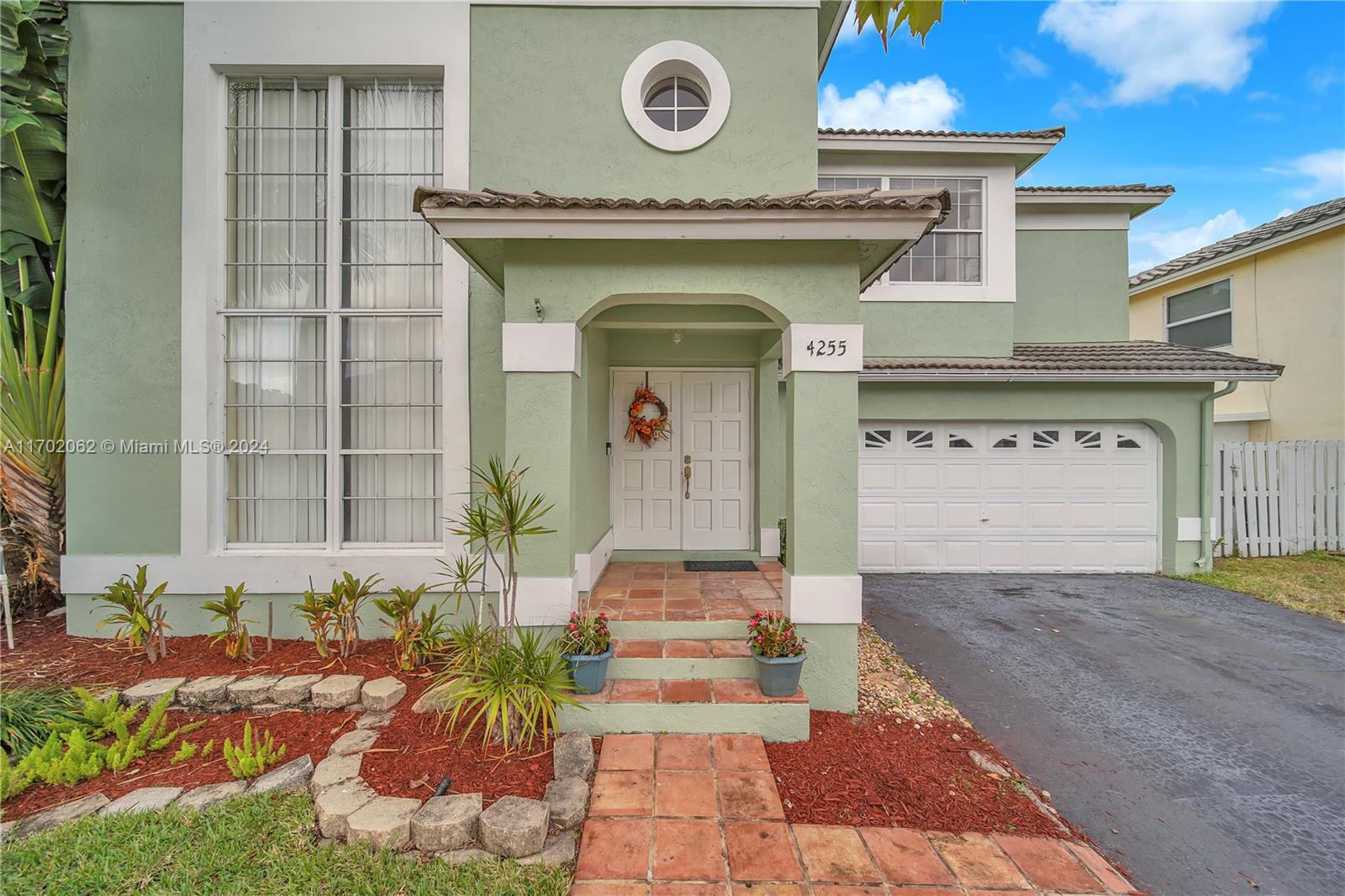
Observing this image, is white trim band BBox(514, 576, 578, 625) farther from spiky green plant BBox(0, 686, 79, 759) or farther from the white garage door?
the white garage door

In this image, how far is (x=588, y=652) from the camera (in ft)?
11.6

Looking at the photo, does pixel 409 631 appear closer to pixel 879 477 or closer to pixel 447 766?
pixel 447 766

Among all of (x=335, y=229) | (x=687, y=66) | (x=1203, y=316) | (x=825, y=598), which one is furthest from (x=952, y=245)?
(x=335, y=229)

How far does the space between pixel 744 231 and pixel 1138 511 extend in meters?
8.20

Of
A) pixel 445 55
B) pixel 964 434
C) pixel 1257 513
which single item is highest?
pixel 445 55

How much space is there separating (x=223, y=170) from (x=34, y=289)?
225 cm

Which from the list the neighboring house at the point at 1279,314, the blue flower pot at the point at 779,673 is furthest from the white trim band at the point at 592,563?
the neighboring house at the point at 1279,314

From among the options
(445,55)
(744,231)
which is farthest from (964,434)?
(445,55)

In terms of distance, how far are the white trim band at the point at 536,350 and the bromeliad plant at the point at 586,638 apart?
1.88 meters

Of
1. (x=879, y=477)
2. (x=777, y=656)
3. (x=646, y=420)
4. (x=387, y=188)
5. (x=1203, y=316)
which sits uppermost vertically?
(x=1203, y=316)

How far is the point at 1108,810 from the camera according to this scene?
9.61ft

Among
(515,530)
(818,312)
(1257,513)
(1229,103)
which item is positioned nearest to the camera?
(515,530)

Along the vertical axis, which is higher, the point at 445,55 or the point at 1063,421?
the point at 445,55

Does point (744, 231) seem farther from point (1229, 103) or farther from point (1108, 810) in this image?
point (1229, 103)
